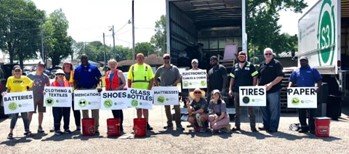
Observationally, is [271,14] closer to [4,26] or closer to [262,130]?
[262,130]

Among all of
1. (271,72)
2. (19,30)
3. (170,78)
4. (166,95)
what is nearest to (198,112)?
(166,95)

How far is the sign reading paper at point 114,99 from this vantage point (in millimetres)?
9719

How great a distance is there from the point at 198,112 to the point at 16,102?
419cm

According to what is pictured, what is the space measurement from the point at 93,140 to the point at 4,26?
64328 millimetres

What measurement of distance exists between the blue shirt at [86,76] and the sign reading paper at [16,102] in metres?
1.21

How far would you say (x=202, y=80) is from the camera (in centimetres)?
1131

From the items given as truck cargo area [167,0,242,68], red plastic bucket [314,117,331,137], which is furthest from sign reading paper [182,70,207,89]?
red plastic bucket [314,117,331,137]

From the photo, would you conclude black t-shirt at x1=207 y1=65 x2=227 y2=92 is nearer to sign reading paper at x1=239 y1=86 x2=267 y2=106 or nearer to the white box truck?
sign reading paper at x1=239 y1=86 x2=267 y2=106

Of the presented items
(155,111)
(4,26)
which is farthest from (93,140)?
(4,26)

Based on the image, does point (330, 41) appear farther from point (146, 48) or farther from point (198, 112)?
point (146, 48)

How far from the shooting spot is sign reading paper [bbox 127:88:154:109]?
970 centimetres

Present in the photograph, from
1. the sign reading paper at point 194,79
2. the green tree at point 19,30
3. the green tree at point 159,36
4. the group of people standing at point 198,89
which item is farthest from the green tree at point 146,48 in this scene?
the group of people standing at point 198,89

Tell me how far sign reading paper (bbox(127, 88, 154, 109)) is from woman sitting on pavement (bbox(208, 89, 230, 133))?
142 cm

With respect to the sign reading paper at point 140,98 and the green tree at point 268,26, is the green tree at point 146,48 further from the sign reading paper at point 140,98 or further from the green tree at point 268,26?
the sign reading paper at point 140,98
